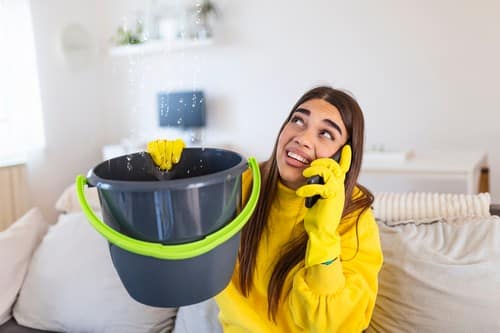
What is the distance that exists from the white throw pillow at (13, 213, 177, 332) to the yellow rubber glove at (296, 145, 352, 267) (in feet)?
2.25

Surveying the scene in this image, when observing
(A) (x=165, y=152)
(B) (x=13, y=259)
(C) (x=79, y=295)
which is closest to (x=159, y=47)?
(B) (x=13, y=259)

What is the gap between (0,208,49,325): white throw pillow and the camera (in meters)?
1.31

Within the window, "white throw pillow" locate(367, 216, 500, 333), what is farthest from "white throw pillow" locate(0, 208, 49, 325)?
the window

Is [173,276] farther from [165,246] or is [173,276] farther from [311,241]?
[311,241]

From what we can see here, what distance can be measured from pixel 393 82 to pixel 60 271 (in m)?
1.99

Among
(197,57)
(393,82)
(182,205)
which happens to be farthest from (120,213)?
(197,57)

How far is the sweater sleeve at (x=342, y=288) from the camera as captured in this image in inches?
29.0

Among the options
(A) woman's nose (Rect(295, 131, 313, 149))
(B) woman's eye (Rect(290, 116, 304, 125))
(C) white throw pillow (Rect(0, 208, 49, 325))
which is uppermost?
(B) woman's eye (Rect(290, 116, 304, 125))

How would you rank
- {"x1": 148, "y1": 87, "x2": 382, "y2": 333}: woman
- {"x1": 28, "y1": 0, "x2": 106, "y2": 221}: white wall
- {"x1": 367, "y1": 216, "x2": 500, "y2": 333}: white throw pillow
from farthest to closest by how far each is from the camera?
{"x1": 28, "y1": 0, "x2": 106, "y2": 221}: white wall
{"x1": 367, "y1": 216, "x2": 500, "y2": 333}: white throw pillow
{"x1": 148, "y1": 87, "x2": 382, "y2": 333}: woman

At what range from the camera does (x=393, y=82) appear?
258 centimetres

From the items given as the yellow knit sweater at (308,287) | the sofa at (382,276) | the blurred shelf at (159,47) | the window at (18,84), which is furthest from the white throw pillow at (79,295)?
the blurred shelf at (159,47)

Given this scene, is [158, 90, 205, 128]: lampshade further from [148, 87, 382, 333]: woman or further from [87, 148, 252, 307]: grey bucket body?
[87, 148, 252, 307]: grey bucket body

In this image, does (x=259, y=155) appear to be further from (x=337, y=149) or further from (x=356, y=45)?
(x=337, y=149)

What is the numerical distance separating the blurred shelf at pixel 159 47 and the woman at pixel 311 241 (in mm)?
2216
